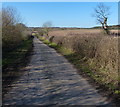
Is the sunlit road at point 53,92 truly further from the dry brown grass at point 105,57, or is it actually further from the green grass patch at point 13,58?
the green grass patch at point 13,58

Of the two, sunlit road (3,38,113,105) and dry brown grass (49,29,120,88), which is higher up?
dry brown grass (49,29,120,88)

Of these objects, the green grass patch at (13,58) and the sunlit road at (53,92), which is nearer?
the sunlit road at (53,92)

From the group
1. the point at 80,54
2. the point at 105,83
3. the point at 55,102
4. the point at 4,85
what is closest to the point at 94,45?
the point at 80,54

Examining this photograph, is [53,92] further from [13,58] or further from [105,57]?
[13,58]

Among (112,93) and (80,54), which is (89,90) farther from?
(80,54)

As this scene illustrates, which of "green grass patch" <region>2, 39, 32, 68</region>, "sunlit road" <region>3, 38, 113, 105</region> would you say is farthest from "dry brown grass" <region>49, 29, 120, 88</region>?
"green grass patch" <region>2, 39, 32, 68</region>

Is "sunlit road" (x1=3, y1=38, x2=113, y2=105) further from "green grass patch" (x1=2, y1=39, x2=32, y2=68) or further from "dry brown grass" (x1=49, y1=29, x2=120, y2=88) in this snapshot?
"green grass patch" (x1=2, y1=39, x2=32, y2=68)

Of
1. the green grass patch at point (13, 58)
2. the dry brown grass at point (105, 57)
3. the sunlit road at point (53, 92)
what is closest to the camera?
the sunlit road at point (53, 92)

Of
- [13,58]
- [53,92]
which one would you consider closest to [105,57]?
[53,92]

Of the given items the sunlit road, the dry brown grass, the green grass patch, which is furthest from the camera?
the green grass patch

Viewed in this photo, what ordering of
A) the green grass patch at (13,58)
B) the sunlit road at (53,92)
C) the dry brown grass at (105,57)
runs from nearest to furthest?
1. the sunlit road at (53,92)
2. the dry brown grass at (105,57)
3. the green grass patch at (13,58)

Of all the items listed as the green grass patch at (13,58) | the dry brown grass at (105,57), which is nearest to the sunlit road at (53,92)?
the dry brown grass at (105,57)

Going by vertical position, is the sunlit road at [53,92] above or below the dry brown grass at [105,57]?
below

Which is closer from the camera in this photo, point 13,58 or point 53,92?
point 53,92
